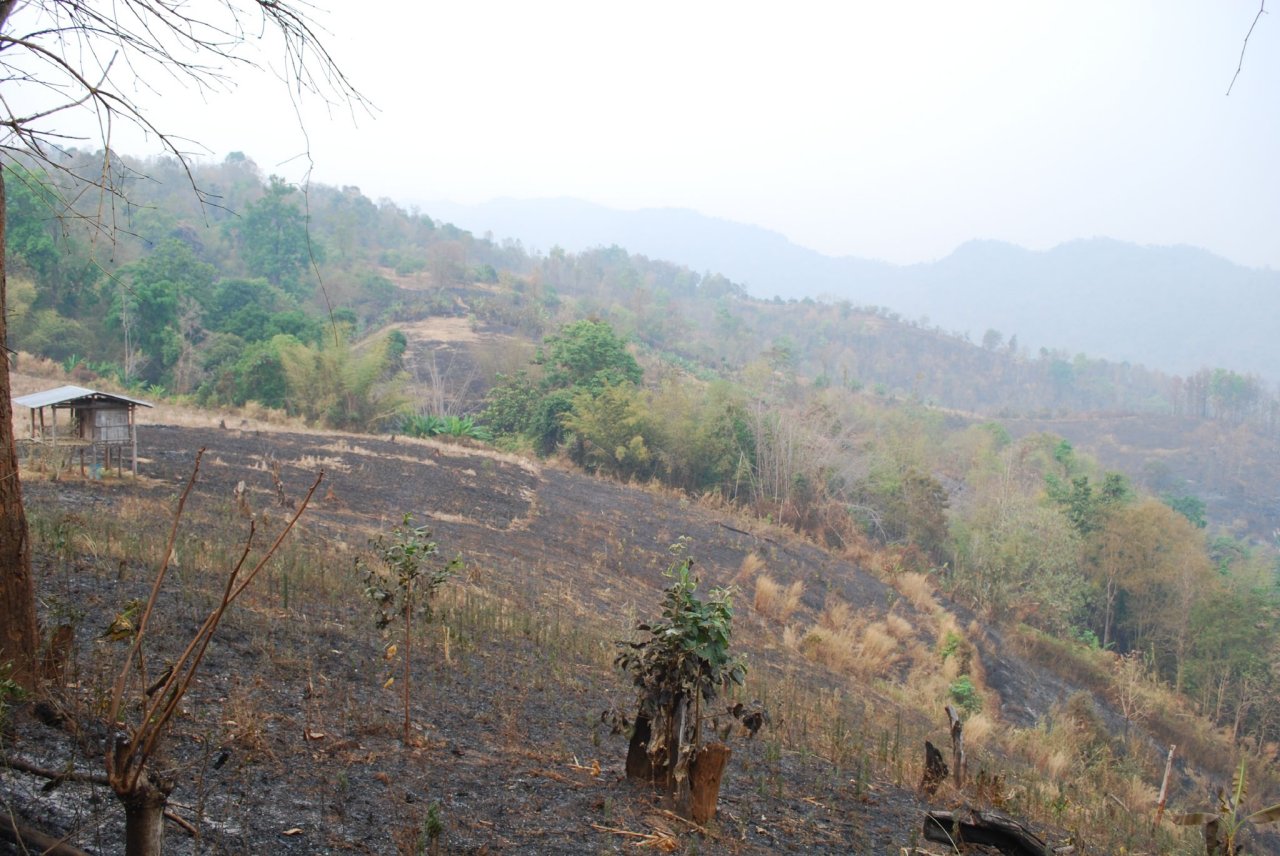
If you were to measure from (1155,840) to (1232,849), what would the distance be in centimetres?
180

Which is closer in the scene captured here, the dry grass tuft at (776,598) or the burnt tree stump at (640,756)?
the burnt tree stump at (640,756)

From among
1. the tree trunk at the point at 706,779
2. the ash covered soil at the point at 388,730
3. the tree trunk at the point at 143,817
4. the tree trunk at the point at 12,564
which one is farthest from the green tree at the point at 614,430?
the tree trunk at the point at 143,817

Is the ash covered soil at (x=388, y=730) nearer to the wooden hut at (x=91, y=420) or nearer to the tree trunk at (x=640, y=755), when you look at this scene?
the tree trunk at (x=640, y=755)

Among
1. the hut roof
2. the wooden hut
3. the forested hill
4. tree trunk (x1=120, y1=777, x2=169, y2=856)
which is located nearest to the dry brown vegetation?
the wooden hut

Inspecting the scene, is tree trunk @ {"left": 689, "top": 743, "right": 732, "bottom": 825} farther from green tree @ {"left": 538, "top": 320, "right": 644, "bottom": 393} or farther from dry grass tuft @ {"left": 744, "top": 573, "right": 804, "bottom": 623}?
green tree @ {"left": 538, "top": 320, "right": 644, "bottom": 393}

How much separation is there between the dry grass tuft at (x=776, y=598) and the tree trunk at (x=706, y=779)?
9241mm

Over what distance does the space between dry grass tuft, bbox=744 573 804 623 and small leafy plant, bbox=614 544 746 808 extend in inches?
360

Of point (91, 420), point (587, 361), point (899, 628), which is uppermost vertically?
point (587, 361)

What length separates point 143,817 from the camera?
1618mm

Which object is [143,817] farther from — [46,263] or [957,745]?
[46,263]

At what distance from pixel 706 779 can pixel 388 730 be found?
4.76 feet

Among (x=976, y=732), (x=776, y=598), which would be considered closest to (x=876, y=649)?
(x=776, y=598)

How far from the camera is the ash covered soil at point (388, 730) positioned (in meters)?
2.71

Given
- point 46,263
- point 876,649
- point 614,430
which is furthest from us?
point 46,263
